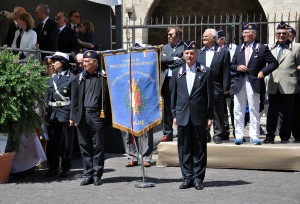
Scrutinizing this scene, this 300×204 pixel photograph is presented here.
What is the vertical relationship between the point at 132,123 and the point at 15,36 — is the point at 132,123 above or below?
below

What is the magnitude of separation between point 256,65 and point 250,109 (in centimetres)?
66

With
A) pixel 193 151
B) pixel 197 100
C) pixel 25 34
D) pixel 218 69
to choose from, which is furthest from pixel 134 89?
pixel 25 34

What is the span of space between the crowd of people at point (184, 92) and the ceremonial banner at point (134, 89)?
0.19 meters

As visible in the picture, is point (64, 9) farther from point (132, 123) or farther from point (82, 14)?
point (132, 123)

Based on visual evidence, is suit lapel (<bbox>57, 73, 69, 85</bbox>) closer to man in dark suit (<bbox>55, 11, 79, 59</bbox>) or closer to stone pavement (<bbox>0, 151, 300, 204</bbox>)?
stone pavement (<bbox>0, 151, 300, 204</bbox>)

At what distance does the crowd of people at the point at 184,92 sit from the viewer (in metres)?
10.2

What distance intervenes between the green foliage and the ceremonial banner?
42.3 inches

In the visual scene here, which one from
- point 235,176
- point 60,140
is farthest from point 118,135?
point 235,176

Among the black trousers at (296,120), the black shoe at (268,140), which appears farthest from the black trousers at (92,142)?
the black trousers at (296,120)

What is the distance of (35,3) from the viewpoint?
599 inches

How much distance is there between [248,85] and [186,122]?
7.04ft

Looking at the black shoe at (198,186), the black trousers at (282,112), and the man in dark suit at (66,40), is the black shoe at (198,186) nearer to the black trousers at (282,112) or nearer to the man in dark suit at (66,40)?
the black trousers at (282,112)

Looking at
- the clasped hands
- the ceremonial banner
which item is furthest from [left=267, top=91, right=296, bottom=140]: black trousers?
the ceremonial banner

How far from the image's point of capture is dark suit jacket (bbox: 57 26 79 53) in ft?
44.2
